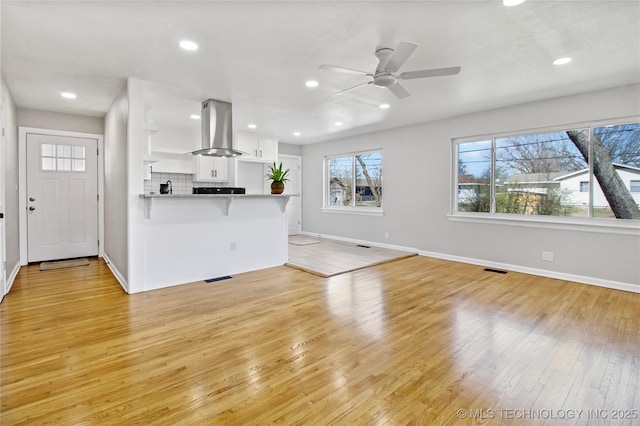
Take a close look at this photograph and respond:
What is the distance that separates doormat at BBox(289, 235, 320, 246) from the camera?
22.8 feet

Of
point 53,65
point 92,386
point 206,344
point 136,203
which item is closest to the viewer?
point 92,386

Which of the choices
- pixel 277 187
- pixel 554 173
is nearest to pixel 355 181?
pixel 277 187

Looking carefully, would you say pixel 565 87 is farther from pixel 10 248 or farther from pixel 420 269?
pixel 10 248

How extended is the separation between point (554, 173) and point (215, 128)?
482cm

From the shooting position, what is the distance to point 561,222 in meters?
4.27

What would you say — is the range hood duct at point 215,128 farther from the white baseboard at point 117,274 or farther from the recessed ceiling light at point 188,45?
the white baseboard at point 117,274

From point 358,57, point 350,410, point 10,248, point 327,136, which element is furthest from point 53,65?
point 327,136

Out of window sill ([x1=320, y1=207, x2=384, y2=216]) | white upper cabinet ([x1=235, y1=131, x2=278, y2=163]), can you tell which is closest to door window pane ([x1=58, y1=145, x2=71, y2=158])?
white upper cabinet ([x1=235, y1=131, x2=278, y2=163])

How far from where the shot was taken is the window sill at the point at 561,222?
3.81 metres

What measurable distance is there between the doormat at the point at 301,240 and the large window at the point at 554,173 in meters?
3.17

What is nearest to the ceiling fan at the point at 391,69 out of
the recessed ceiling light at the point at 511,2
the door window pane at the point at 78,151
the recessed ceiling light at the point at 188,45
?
the recessed ceiling light at the point at 511,2

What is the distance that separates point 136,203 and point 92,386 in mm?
2218

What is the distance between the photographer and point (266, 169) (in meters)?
7.49

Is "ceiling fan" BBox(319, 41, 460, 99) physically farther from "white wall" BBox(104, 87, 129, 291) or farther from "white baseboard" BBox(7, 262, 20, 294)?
"white baseboard" BBox(7, 262, 20, 294)
